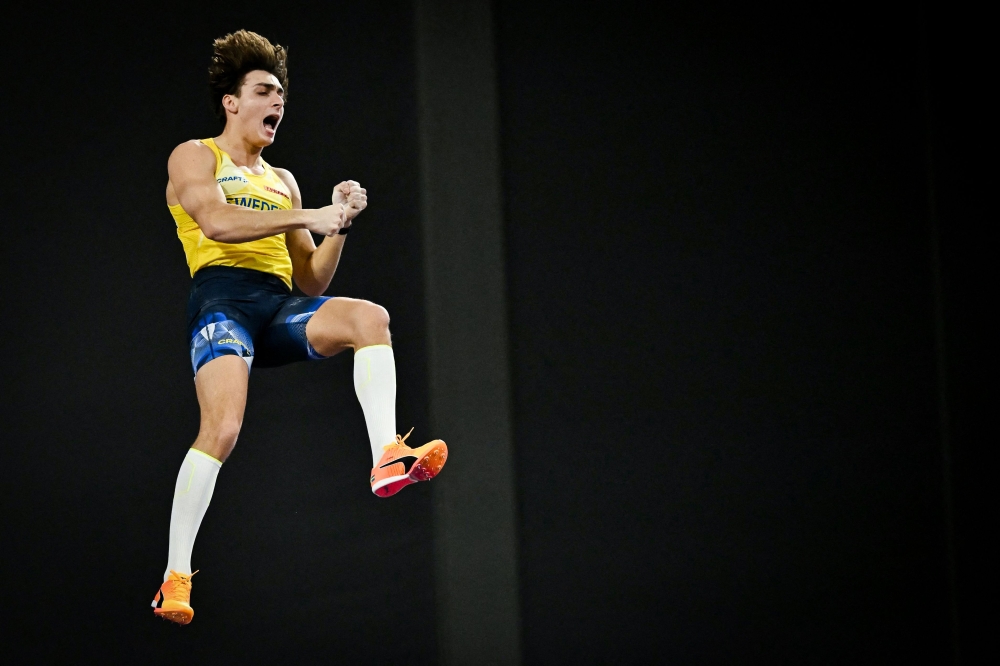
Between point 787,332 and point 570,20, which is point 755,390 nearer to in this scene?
point 787,332

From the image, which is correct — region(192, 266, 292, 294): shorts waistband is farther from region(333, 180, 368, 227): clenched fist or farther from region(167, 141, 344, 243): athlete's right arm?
region(333, 180, 368, 227): clenched fist

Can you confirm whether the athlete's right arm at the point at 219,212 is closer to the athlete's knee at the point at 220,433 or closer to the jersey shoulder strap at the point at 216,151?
the jersey shoulder strap at the point at 216,151

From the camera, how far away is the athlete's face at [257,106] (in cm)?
256

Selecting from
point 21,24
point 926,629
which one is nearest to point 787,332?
point 926,629

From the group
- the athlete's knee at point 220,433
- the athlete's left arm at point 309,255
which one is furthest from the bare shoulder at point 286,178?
the athlete's knee at point 220,433

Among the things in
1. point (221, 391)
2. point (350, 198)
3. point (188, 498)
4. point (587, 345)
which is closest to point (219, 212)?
point (350, 198)

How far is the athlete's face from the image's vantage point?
2.56m

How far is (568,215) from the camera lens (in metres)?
4.40

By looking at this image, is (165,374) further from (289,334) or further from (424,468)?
(424,468)

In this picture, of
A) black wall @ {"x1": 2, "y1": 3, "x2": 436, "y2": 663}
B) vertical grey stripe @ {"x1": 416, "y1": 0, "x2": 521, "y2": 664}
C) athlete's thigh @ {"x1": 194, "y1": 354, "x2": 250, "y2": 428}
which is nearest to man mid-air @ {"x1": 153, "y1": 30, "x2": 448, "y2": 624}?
athlete's thigh @ {"x1": 194, "y1": 354, "x2": 250, "y2": 428}

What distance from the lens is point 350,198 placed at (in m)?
2.37

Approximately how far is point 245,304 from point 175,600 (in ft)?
2.18

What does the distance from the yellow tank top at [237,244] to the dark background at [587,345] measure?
1315mm

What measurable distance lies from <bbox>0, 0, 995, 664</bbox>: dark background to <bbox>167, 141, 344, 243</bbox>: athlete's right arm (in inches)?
55.6
